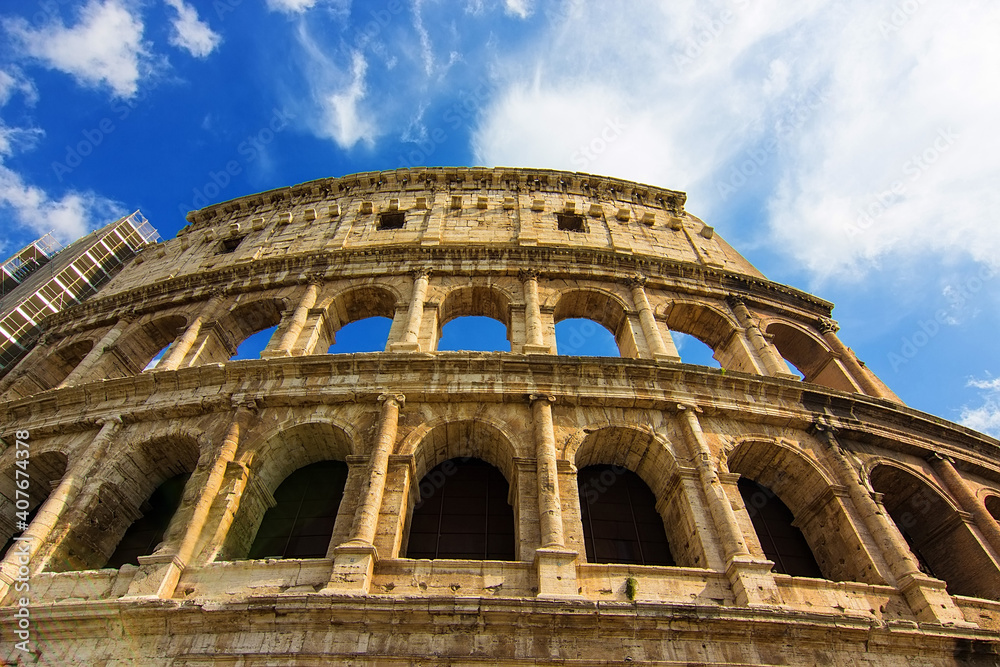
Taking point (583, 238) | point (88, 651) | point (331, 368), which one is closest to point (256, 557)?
point (88, 651)

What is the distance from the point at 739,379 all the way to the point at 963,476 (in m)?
5.38

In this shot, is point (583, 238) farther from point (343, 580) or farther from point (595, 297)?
point (343, 580)

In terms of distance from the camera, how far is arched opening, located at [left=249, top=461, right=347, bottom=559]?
10352mm

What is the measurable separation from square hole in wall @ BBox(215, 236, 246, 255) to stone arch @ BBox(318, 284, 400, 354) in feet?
20.9

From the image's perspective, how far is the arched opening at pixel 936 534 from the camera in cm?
1068

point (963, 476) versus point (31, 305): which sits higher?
→ point (31, 305)

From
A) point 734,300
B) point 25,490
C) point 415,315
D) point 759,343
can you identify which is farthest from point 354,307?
point 759,343

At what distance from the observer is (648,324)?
562 inches

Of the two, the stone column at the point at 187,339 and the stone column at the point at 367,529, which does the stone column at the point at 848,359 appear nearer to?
the stone column at the point at 367,529

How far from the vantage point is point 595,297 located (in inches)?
602

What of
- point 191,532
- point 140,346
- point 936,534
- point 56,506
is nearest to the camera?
point 191,532

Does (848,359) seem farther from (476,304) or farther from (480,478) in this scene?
(480,478)

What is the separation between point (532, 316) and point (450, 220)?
→ 5702mm

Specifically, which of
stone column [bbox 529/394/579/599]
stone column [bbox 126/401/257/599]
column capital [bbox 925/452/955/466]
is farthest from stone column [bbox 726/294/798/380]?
stone column [bbox 126/401/257/599]
